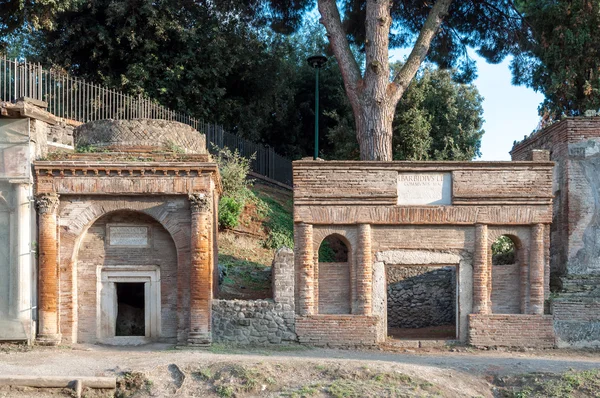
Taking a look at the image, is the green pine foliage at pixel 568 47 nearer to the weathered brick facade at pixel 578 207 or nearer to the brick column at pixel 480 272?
the weathered brick facade at pixel 578 207

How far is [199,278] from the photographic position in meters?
14.9

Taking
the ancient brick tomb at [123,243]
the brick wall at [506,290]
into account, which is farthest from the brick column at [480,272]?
the ancient brick tomb at [123,243]

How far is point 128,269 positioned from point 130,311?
87.5 inches

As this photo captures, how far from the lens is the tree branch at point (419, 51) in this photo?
20.1 m

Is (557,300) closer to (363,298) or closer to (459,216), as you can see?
(459,216)

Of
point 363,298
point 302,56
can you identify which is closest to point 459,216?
point 363,298

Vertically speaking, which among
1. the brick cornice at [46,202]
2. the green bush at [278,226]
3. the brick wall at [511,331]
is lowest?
the brick wall at [511,331]

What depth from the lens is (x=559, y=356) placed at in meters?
14.6

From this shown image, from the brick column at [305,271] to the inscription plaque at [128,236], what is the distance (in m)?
3.52

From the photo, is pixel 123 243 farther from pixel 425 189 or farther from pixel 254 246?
pixel 425 189

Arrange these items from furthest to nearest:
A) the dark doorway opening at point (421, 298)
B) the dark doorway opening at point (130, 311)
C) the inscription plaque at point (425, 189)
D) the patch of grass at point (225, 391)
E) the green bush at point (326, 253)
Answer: the green bush at point (326, 253) → the dark doorway opening at point (421, 298) → the dark doorway opening at point (130, 311) → the inscription plaque at point (425, 189) → the patch of grass at point (225, 391)

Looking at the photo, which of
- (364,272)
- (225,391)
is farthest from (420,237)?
(225,391)

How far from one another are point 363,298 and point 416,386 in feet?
10.3

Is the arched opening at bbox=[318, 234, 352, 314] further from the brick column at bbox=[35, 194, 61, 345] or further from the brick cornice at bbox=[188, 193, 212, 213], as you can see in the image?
the brick column at bbox=[35, 194, 61, 345]
